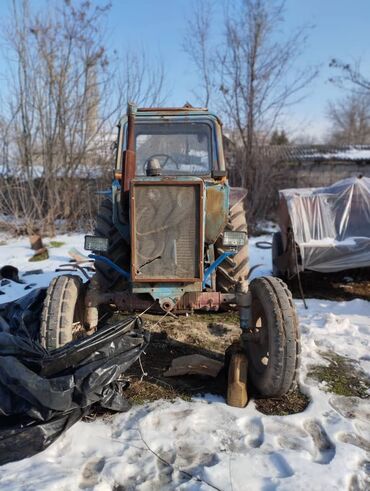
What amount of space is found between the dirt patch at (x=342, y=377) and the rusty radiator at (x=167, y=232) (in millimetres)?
1426

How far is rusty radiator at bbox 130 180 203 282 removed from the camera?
3.21 metres

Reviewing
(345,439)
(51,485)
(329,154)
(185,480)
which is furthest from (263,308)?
(329,154)

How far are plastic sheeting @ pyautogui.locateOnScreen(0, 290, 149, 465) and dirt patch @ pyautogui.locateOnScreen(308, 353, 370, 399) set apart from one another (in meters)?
1.63

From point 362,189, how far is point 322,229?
88 cm

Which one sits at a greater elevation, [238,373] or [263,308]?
[263,308]

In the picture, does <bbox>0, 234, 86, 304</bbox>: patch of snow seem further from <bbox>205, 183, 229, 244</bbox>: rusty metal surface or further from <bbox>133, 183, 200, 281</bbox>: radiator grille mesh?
<bbox>205, 183, 229, 244</bbox>: rusty metal surface

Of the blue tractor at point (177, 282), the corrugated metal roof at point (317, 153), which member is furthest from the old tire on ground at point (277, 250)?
the corrugated metal roof at point (317, 153)

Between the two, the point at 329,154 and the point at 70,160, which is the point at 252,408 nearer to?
the point at 70,160

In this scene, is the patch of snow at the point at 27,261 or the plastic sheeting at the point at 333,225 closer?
the plastic sheeting at the point at 333,225

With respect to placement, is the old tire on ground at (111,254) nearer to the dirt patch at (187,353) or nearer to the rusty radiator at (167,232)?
the dirt patch at (187,353)

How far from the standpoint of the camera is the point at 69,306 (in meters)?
3.17

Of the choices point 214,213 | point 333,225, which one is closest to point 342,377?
point 214,213

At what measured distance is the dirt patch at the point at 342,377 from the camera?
3371mm

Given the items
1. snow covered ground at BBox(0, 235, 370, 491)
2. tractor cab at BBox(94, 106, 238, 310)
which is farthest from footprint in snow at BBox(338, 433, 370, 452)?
tractor cab at BBox(94, 106, 238, 310)
